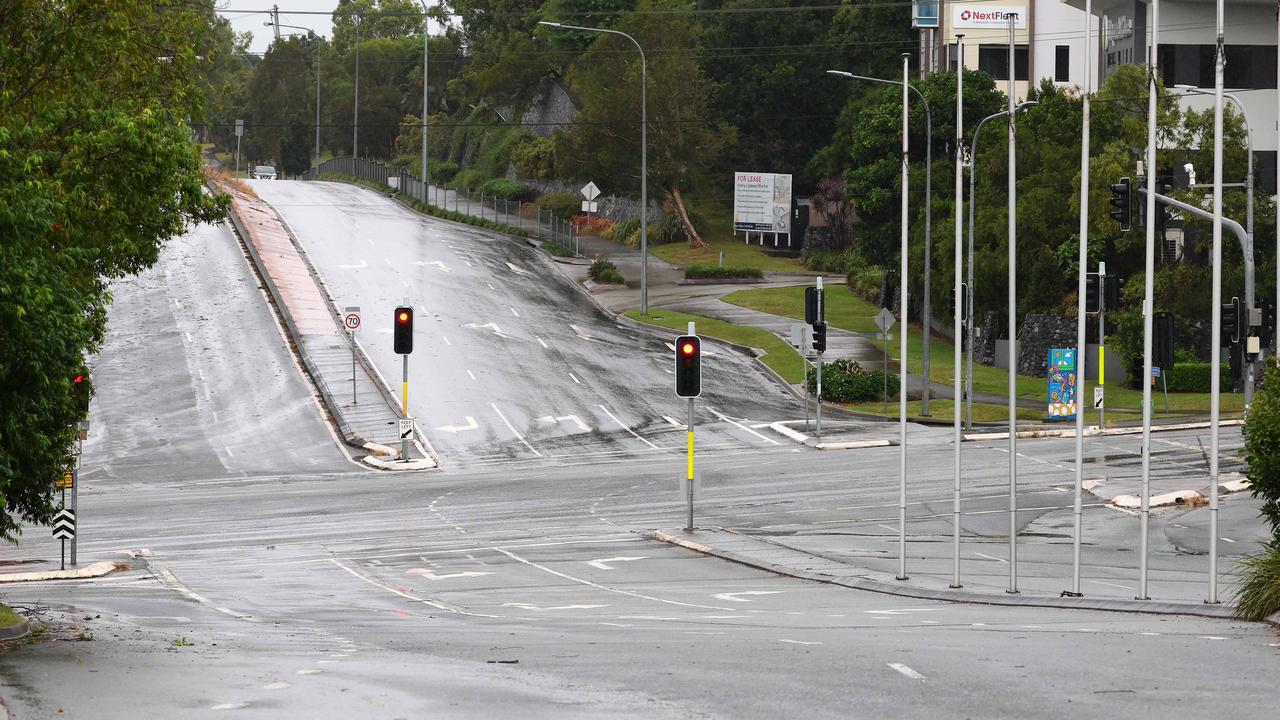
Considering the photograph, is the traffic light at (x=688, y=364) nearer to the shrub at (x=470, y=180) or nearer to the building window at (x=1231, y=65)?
the building window at (x=1231, y=65)

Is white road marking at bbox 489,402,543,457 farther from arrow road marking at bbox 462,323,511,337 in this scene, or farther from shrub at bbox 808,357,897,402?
shrub at bbox 808,357,897,402

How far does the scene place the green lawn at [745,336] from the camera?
5666 centimetres

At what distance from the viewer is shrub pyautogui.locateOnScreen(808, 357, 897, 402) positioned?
173 feet

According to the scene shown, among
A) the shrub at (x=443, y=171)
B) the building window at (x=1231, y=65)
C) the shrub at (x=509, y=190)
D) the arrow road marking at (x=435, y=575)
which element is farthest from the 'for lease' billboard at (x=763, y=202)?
the arrow road marking at (x=435, y=575)

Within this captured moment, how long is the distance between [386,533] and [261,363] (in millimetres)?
23015

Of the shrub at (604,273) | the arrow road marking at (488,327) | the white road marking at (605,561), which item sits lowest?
the white road marking at (605,561)

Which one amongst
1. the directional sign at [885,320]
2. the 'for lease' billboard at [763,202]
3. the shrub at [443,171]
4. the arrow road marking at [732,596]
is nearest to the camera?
the arrow road marking at [732,596]

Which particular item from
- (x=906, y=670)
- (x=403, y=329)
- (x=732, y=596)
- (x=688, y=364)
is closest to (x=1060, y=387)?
(x=688, y=364)

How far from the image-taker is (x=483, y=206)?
98875 millimetres

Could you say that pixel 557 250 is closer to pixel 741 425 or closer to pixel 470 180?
pixel 470 180

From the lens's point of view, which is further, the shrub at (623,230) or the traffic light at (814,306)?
the shrub at (623,230)

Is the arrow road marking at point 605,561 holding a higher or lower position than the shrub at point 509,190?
lower

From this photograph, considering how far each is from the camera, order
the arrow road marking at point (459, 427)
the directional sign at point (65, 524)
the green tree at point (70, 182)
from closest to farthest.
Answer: the green tree at point (70, 182)
the directional sign at point (65, 524)
the arrow road marking at point (459, 427)

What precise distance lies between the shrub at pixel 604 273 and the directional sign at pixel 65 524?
154ft
